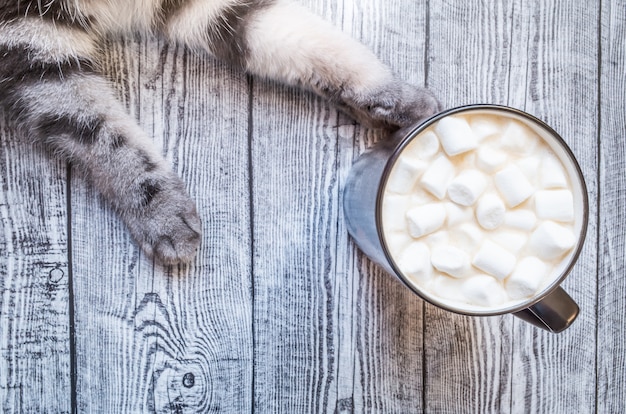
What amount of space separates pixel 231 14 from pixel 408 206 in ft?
1.50

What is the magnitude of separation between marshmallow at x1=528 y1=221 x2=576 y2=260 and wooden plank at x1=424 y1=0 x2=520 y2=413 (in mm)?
278

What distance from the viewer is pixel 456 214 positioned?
0.73 m

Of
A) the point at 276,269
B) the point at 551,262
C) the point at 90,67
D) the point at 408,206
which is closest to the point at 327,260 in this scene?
the point at 276,269

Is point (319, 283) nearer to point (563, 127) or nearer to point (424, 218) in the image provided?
point (424, 218)

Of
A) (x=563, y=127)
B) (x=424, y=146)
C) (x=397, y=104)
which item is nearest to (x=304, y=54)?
(x=397, y=104)

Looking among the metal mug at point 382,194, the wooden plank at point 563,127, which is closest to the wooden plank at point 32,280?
the metal mug at point 382,194

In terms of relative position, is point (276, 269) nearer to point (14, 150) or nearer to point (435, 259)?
point (435, 259)

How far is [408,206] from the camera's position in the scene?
730mm

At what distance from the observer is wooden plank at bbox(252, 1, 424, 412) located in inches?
37.3

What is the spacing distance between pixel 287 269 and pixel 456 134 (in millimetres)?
398

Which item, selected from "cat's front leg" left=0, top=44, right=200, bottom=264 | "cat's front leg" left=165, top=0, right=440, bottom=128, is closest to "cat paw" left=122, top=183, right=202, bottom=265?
"cat's front leg" left=0, top=44, right=200, bottom=264

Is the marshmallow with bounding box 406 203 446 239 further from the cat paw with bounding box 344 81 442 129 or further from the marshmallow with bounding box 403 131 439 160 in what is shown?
the cat paw with bounding box 344 81 442 129

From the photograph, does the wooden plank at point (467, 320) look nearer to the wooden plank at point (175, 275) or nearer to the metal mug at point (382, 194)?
the metal mug at point (382, 194)

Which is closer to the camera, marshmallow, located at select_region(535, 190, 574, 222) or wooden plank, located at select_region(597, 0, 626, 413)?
marshmallow, located at select_region(535, 190, 574, 222)
